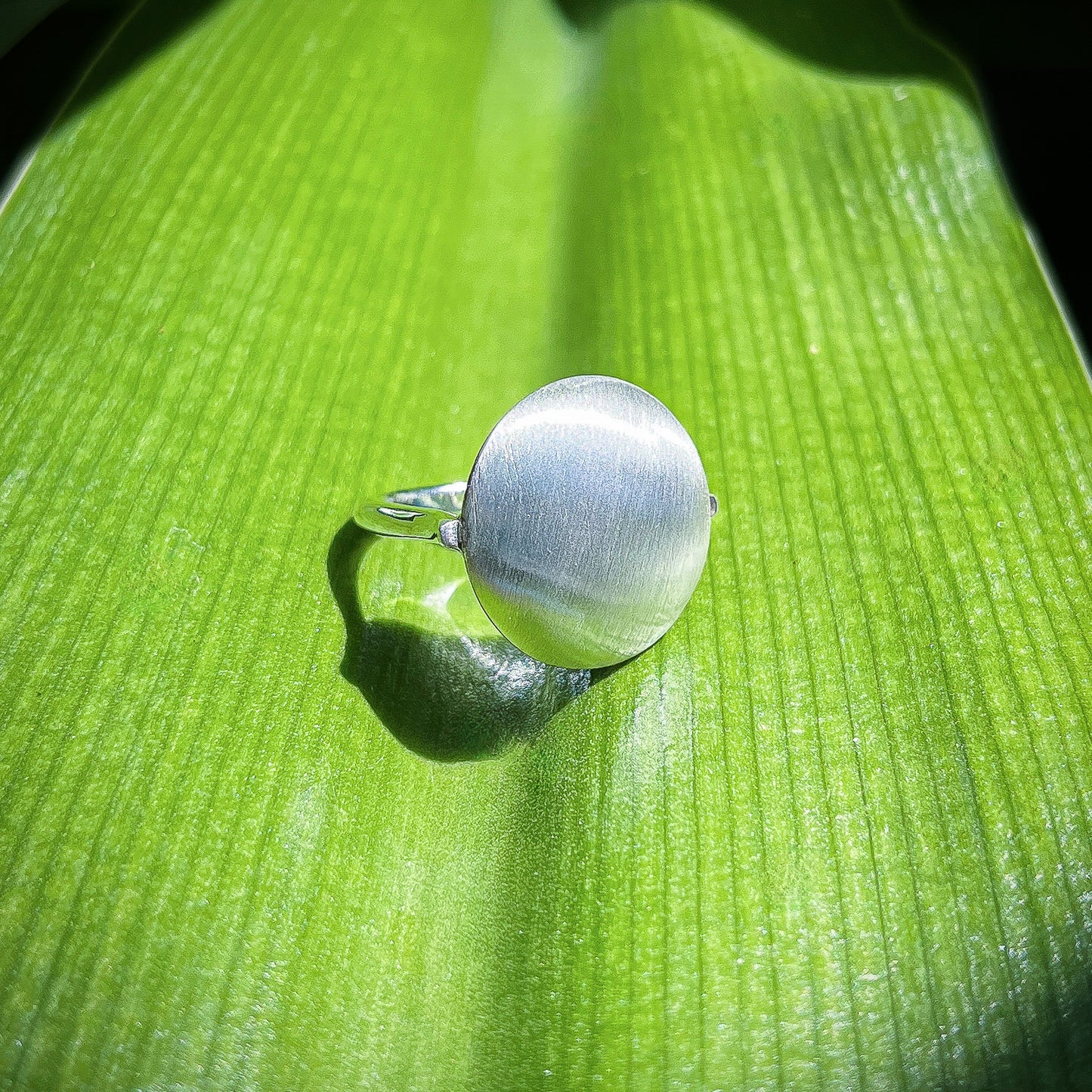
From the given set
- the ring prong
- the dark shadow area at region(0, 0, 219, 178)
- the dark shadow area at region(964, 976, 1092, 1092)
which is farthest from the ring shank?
the dark shadow area at region(0, 0, 219, 178)

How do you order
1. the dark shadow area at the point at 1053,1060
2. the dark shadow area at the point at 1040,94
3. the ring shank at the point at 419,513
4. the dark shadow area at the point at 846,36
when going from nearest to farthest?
1. the dark shadow area at the point at 1053,1060
2. the ring shank at the point at 419,513
3. the dark shadow area at the point at 846,36
4. the dark shadow area at the point at 1040,94

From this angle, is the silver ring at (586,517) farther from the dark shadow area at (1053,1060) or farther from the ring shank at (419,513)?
the dark shadow area at (1053,1060)

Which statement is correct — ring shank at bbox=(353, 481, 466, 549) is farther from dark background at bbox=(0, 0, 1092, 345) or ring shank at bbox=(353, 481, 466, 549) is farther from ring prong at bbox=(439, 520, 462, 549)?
dark background at bbox=(0, 0, 1092, 345)

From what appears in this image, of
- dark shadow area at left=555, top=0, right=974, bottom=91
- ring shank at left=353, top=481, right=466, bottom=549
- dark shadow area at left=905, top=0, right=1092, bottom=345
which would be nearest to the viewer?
ring shank at left=353, top=481, right=466, bottom=549

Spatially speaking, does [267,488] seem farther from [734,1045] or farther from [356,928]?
[734,1045]

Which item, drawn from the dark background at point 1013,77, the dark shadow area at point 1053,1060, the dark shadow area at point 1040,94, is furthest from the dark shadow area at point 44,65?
the dark shadow area at point 1053,1060

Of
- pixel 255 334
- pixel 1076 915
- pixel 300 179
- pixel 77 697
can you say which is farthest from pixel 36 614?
pixel 1076 915

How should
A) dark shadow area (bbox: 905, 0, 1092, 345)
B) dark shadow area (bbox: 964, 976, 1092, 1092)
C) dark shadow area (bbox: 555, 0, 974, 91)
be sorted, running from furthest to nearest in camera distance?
1. dark shadow area (bbox: 905, 0, 1092, 345)
2. dark shadow area (bbox: 555, 0, 974, 91)
3. dark shadow area (bbox: 964, 976, 1092, 1092)
